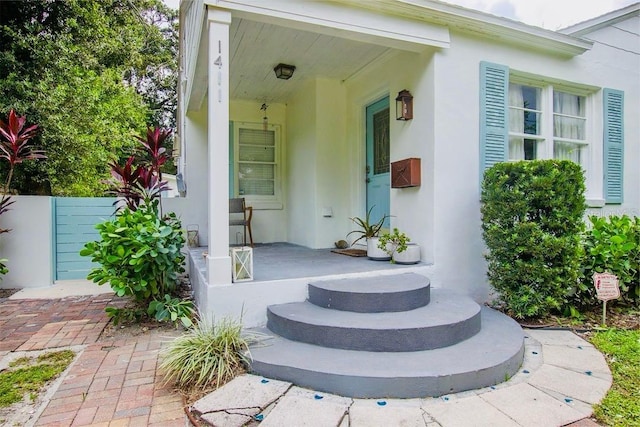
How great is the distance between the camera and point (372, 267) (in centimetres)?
375

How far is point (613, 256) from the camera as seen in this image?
372 centimetres

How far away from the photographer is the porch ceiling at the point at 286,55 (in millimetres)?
4090

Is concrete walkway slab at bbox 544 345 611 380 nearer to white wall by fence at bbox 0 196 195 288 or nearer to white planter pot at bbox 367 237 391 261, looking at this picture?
white planter pot at bbox 367 237 391 261

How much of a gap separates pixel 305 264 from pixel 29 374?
2.44 metres

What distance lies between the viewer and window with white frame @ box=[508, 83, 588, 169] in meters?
4.52

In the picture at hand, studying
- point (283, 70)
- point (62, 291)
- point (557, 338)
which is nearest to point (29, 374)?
point (62, 291)

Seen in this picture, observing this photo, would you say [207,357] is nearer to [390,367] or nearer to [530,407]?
[390,367]

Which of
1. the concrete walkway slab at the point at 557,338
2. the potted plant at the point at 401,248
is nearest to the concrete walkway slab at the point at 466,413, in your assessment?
the concrete walkway slab at the point at 557,338

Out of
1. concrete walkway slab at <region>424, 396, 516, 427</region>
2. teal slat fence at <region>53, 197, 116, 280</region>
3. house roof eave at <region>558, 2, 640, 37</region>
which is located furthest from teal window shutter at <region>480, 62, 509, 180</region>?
teal slat fence at <region>53, 197, 116, 280</region>

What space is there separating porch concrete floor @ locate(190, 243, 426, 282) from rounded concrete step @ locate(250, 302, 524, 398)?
87 cm

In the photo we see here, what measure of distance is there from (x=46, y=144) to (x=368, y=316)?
7.98m

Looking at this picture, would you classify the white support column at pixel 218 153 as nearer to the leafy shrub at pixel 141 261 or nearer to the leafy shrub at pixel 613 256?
the leafy shrub at pixel 141 261

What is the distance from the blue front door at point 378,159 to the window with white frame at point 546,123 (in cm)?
153

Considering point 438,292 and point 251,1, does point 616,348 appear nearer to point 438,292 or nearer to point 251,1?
point 438,292
